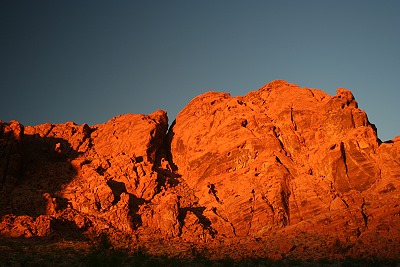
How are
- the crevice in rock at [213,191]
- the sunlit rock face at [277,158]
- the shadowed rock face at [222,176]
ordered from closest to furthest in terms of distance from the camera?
the shadowed rock face at [222,176], the sunlit rock face at [277,158], the crevice in rock at [213,191]

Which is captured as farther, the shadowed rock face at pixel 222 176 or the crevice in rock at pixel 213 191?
the crevice in rock at pixel 213 191

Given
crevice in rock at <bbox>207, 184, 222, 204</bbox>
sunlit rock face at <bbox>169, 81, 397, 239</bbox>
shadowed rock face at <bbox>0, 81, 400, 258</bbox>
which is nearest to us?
shadowed rock face at <bbox>0, 81, 400, 258</bbox>

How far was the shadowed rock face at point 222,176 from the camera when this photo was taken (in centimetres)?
5194

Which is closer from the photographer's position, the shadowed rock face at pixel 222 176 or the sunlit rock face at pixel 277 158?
the shadowed rock face at pixel 222 176

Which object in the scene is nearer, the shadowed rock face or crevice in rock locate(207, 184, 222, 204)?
the shadowed rock face

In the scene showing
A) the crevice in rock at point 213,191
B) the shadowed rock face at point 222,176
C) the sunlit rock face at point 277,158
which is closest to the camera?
the shadowed rock face at point 222,176

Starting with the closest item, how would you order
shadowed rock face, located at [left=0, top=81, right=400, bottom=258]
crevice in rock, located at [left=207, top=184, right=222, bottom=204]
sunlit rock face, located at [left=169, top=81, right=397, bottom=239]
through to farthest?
shadowed rock face, located at [left=0, top=81, right=400, bottom=258]
sunlit rock face, located at [left=169, top=81, right=397, bottom=239]
crevice in rock, located at [left=207, top=184, right=222, bottom=204]

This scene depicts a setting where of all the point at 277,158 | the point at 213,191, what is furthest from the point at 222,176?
the point at 277,158

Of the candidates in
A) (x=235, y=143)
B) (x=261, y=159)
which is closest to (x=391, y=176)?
(x=261, y=159)

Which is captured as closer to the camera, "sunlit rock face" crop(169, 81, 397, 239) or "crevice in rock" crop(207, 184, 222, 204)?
"sunlit rock face" crop(169, 81, 397, 239)

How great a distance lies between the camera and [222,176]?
63.8 meters

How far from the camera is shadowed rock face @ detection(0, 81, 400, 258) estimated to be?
5194cm

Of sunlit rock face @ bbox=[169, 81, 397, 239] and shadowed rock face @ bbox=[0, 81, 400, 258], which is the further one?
sunlit rock face @ bbox=[169, 81, 397, 239]

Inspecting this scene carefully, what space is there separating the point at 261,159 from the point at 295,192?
24.8 feet
